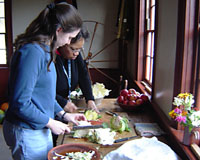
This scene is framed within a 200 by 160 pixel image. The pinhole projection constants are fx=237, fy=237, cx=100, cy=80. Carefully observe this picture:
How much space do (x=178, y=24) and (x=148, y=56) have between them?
1342mm

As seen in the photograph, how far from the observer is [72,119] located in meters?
1.42

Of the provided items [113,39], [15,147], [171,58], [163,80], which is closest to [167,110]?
[163,80]

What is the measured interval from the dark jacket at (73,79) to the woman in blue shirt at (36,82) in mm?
676

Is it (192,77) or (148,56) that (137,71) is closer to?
(148,56)

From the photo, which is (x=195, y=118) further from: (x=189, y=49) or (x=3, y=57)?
(x=3, y=57)

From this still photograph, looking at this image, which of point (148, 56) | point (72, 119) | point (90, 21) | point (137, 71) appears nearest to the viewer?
point (72, 119)

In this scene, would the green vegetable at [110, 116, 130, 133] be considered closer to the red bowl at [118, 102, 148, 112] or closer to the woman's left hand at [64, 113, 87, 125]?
the woman's left hand at [64, 113, 87, 125]

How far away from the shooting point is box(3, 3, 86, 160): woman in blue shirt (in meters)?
1.00

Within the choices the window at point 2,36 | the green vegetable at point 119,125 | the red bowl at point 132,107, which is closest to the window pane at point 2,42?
the window at point 2,36

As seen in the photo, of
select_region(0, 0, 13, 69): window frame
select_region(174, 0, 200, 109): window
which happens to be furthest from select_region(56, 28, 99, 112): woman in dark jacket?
select_region(0, 0, 13, 69): window frame

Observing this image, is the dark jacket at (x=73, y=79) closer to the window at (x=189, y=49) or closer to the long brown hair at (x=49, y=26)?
the long brown hair at (x=49, y=26)

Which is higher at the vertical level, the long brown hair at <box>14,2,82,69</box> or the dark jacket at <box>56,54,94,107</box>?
the long brown hair at <box>14,2,82,69</box>

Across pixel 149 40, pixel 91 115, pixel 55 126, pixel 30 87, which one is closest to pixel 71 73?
pixel 91 115

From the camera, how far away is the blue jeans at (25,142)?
113cm
